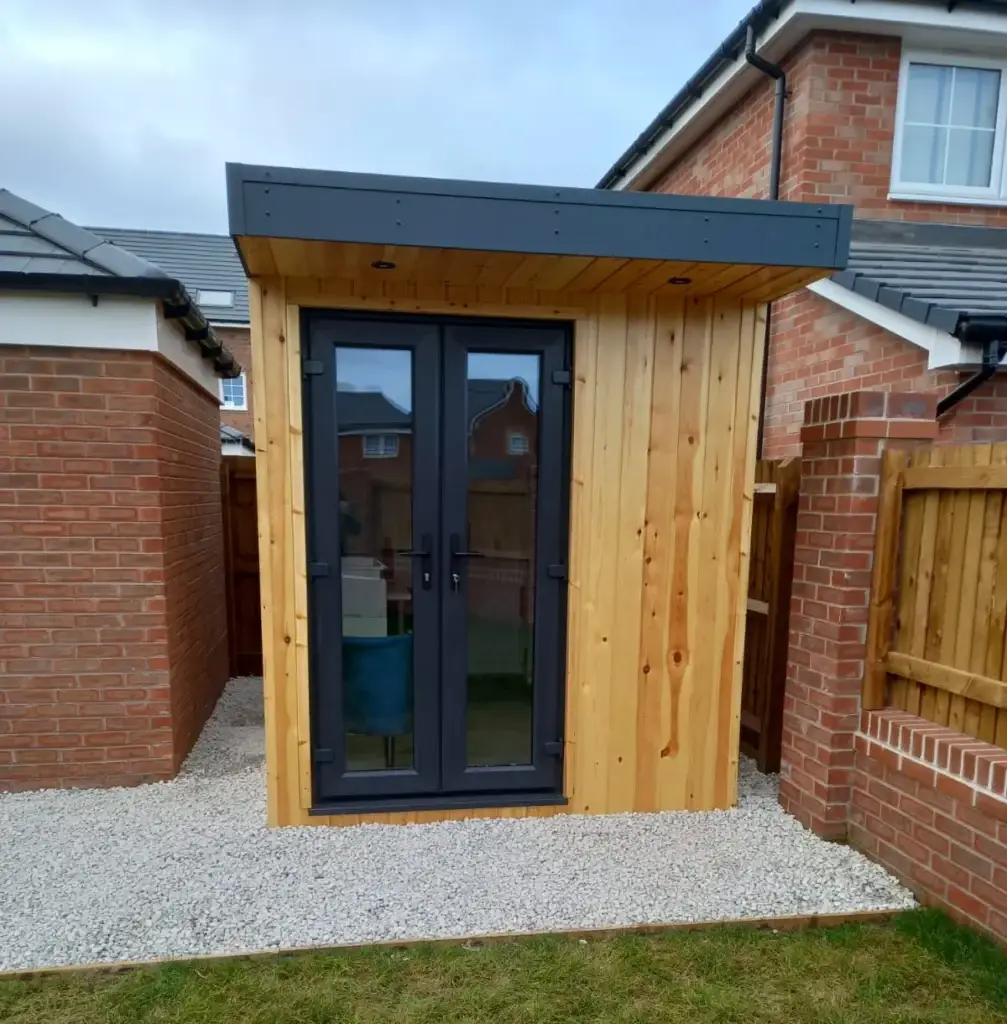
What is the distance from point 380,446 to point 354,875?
1905mm

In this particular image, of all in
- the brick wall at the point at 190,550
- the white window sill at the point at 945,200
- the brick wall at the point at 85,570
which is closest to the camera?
the brick wall at the point at 85,570

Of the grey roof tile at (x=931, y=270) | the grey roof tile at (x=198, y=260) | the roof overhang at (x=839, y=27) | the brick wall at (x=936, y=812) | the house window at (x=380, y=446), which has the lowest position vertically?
the brick wall at (x=936, y=812)

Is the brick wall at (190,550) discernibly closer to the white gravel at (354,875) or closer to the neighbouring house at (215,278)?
the white gravel at (354,875)

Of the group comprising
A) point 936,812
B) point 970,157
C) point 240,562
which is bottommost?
point 936,812

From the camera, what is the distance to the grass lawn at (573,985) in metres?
1.97

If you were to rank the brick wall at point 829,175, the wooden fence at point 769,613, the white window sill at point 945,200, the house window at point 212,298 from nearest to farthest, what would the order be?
1. the wooden fence at point 769,613
2. the brick wall at point 829,175
3. the white window sill at point 945,200
4. the house window at point 212,298

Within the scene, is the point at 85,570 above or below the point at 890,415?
below

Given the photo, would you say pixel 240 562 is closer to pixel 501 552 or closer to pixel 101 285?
pixel 101 285

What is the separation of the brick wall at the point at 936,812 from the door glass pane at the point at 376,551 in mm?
2198

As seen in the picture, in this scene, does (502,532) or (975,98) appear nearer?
(502,532)

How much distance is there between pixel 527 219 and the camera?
2342mm

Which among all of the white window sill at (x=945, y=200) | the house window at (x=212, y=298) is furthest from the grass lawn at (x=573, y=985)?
the house window at (x=212, y=298)

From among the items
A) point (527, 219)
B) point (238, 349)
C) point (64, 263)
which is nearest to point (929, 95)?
point (527, 219)

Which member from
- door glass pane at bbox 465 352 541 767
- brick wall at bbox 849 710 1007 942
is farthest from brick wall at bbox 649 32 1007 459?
door glass pane at bbox 465 352 541 767
